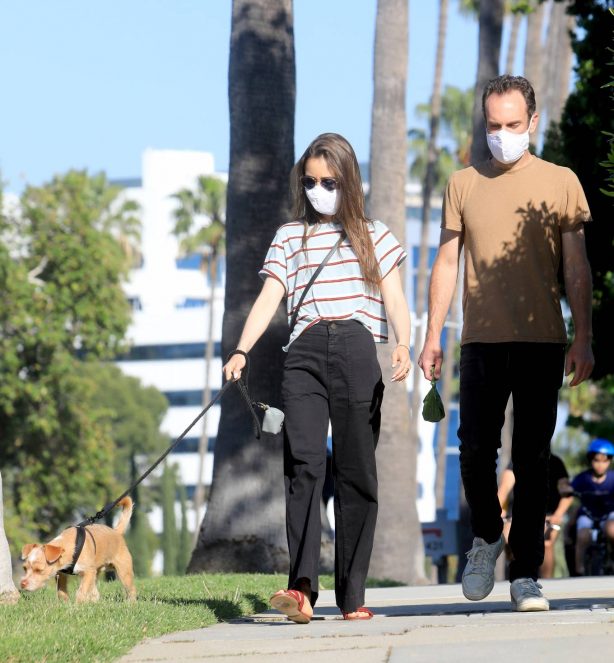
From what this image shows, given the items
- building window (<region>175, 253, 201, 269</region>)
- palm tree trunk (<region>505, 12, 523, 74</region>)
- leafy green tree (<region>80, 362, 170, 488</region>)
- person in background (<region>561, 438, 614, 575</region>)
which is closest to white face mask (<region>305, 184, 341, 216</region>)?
person in background (<region>561, 438, 614, 575</region>)

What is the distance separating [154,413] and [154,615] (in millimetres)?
83783

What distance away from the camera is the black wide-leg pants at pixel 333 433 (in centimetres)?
689

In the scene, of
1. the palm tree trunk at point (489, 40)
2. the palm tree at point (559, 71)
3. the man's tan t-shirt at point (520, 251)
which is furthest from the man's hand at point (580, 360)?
the palm tree at point (559, 71)

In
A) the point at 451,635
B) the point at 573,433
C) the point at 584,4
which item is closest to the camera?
the point at 451,635

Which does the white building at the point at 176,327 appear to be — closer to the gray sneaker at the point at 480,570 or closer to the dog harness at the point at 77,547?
the dog harness at the point at 77,547

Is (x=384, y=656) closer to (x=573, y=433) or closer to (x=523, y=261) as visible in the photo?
(x=523, y=261)

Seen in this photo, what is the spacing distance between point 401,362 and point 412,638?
4.65 feet

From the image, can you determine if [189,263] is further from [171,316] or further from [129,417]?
[129,417]

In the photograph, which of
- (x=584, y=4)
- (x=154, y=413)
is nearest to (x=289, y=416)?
(x=584, y=4)

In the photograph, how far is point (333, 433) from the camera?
23.1 ft

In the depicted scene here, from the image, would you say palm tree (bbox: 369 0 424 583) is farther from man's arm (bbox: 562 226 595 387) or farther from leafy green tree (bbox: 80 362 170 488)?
leafy green tree (bbox: 80 362 170 488)

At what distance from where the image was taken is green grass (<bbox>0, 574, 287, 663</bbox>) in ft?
18.6

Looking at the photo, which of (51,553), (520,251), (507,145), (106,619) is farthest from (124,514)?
(507,145)

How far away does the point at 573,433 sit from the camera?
205 ft
